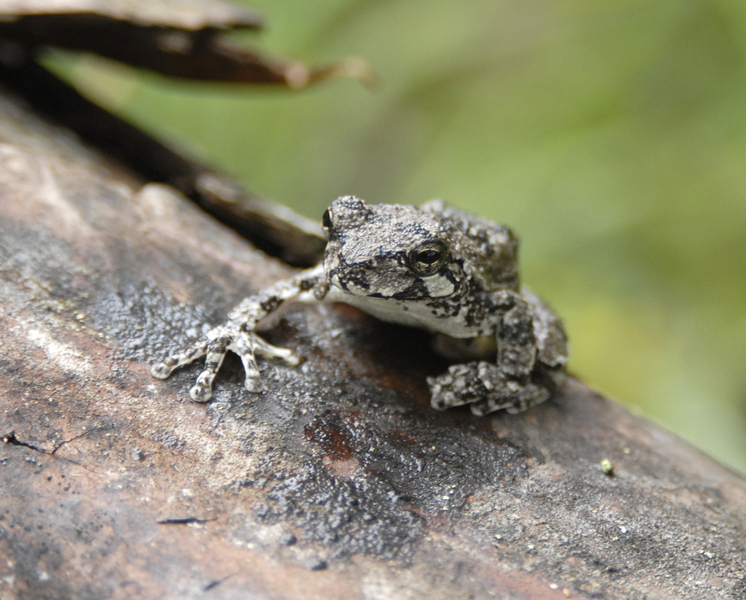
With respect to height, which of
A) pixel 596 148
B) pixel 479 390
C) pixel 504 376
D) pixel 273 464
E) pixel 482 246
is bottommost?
pixel 273 464

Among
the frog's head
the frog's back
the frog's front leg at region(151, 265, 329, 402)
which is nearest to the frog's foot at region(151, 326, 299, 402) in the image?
the frog's front leg at region(151, 265, 329, 402)

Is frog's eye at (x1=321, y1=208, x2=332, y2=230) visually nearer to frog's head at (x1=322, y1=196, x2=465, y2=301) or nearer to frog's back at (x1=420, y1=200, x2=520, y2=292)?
frog's head at (x1=322, y1=196, x2=465, y2=301)

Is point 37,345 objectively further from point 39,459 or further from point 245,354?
point 245,354

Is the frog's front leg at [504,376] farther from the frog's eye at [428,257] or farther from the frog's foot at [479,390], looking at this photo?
the frog's eye at [428,257]

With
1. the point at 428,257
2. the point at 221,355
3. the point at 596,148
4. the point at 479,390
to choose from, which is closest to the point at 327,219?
the point at 428,257

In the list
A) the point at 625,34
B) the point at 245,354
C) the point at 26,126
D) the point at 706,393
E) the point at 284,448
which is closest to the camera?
the point at 284,448

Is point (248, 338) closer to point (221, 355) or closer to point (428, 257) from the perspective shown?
point (221, 355)

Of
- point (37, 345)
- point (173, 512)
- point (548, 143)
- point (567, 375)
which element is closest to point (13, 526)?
point (173, 512)
